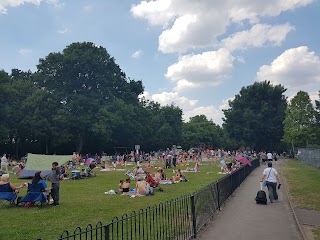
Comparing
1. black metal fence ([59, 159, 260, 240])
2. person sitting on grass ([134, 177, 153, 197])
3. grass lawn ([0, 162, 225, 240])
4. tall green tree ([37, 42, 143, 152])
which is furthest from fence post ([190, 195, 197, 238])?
→ tall green tree ([37, 42, 143, 152])

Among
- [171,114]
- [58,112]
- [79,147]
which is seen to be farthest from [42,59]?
[171,114]

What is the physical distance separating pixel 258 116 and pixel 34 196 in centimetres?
6858

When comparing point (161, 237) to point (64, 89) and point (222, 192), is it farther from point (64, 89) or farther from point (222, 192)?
point (64, 89)

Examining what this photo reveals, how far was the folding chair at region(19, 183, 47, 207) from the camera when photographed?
1433cm

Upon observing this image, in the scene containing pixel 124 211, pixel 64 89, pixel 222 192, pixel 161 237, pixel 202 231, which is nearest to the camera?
pixel 161 237

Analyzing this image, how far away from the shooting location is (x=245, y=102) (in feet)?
270

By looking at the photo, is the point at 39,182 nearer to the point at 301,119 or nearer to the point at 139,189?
the point at 139,189

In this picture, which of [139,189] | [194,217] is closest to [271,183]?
[139,189]

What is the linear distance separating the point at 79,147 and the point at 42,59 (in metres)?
16.8

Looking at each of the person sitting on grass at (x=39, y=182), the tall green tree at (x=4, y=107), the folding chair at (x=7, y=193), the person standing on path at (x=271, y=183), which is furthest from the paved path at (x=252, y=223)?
the tall green tree at (x=4, y=107)

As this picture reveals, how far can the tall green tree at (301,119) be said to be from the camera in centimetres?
6109

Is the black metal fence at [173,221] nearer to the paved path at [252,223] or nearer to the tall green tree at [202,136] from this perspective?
the paved path at [252,223]

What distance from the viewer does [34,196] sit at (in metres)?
14.4

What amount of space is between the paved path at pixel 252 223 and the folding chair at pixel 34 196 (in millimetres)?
6939
